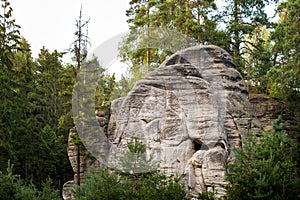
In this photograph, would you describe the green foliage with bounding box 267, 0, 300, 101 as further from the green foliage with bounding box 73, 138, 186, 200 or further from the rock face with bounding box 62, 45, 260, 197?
the green foliage with bounding box 73, 138, 186, 200

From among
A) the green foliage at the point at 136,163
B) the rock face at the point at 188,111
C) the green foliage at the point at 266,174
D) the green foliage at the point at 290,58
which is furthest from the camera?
the green foliage at the point at 290,58

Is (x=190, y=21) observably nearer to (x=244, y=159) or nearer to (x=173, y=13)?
(x=173, y=13)

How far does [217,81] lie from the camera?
1444 centimetres

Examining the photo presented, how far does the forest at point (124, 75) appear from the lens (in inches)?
581

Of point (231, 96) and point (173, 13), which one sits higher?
point (173, 13)

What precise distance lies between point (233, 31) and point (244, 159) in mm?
11550

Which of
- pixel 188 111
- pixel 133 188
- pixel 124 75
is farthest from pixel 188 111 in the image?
pixel 133 188

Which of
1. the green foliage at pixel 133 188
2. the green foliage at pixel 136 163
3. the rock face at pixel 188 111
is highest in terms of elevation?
the rock face at pixel 188 111

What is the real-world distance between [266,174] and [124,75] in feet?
29.0

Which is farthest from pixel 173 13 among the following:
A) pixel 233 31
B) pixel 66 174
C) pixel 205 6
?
pixel 66 174

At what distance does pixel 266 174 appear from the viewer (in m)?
7.38

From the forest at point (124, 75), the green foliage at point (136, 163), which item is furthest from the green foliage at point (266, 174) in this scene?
the green foliage at point (136, 163)

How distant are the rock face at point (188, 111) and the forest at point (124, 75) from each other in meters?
1.34

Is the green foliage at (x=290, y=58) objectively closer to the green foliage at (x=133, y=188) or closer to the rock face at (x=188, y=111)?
the rock face at (x=188, y=111)
